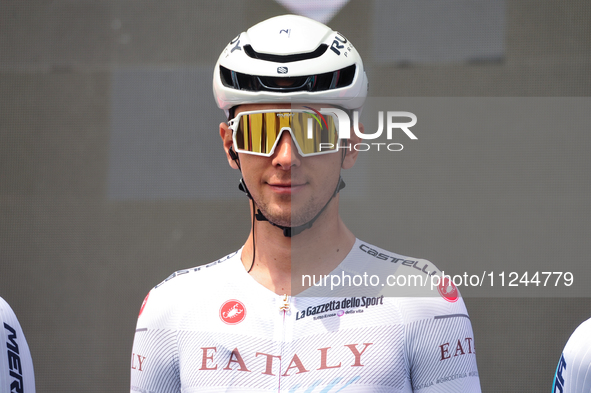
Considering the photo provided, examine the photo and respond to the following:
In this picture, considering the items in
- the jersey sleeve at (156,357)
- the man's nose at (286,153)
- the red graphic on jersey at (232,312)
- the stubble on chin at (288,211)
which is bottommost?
the jersey sleeve at (156,357)

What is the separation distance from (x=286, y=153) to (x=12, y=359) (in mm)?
1217

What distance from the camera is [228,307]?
2621 millimetres

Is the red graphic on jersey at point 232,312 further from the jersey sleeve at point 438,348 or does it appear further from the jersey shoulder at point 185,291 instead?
the jersey sleeve at point 438,348

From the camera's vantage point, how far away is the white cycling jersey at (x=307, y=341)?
2.45 metres

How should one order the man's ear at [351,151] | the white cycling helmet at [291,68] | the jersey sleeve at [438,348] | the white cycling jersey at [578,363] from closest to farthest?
the white cycling jersey at [578,363] → the jersey sleeve at [438,348] → the white cycling helmet at [291,68] → the man's ear at [351,151]

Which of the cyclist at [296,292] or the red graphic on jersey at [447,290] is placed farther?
the red graphic on jersey at [447,290]

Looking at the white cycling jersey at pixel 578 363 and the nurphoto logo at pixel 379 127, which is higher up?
the nurphoto logo at pixel 379 127

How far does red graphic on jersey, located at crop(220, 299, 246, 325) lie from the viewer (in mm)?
2582

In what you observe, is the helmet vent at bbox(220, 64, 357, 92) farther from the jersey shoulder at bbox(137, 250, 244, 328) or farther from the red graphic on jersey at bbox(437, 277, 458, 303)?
the red graphic on jersey at bbox(437, 277, 458, 303)

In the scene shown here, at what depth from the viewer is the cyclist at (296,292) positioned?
246 centimetres

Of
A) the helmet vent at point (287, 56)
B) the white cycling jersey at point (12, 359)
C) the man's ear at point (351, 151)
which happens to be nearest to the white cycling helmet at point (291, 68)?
the helmet vent at point (287, 56)

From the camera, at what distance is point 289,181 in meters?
2.51

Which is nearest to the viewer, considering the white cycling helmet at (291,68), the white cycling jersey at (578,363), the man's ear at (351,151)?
the white cycling jersey at (578,363)

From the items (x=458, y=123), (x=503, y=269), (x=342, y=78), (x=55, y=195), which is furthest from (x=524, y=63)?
(x=55, y=195)
